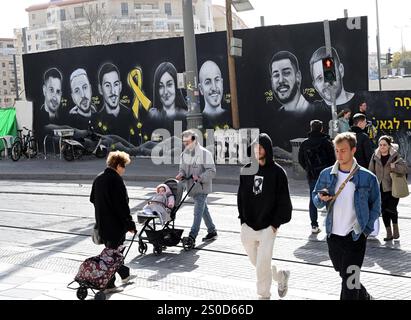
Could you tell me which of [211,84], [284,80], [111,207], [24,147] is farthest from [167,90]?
[111,207]

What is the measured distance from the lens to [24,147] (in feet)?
88.5

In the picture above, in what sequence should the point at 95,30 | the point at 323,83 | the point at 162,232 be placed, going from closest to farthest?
the point at 162,232 → the point at 323,83 → the point at 95,30

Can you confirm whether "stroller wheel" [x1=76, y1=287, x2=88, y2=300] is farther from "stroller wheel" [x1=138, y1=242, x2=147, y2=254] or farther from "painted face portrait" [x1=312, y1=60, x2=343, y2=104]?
"painted face portrait" [x1=312, y1=60, x2=343, y2=104]

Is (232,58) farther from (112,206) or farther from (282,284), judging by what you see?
(282,284)

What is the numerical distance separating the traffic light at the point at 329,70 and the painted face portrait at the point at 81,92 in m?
10.5

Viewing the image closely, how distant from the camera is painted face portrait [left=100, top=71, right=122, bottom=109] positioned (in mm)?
24750

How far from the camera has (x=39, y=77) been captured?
27422 mm

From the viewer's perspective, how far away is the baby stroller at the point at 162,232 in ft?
32.7

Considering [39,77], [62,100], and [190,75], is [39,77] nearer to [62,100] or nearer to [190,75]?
[62,100]

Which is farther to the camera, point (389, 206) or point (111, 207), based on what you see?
point (389, 206)

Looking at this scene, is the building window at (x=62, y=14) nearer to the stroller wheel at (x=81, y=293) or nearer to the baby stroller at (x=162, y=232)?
the baby stroller at (x=162, y=232)

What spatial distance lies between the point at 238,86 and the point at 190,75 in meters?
2.13

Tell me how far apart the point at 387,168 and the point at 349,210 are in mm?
3747
